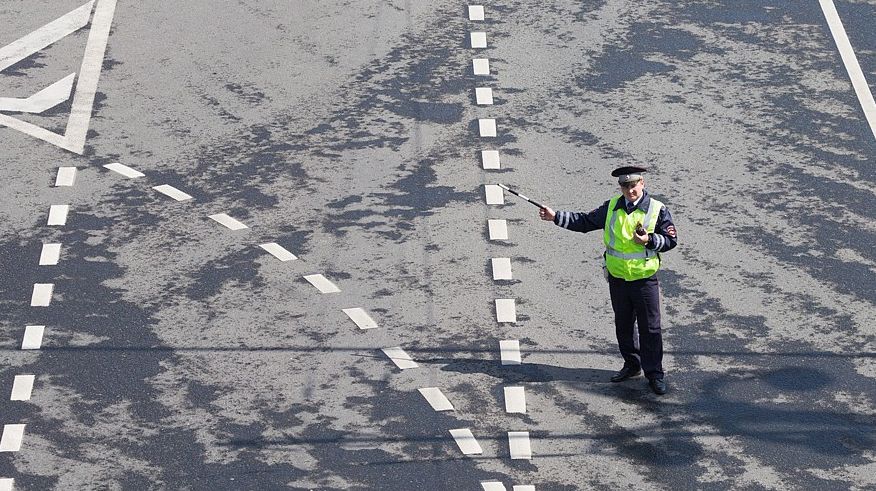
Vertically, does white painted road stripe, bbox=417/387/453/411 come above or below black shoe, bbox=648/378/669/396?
above

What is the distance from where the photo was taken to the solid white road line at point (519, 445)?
9.90 m

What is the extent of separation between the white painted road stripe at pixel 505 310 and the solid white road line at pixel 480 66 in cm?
437

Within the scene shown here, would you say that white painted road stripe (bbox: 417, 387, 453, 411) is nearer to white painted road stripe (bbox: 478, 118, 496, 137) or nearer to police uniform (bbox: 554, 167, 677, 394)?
police uniform (bbox: 554, 167, 677, 394)

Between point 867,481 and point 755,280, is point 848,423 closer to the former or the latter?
point 867,481

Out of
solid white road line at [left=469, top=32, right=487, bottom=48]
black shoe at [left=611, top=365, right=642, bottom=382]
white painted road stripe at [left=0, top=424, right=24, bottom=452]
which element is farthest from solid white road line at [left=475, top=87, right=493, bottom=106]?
white painted road stripe at [left=0, top=424, right=24, bottom=452]

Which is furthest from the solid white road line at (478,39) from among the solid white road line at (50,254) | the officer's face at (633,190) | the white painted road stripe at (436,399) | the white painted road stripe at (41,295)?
→ the white painted road stripe at (436,399)

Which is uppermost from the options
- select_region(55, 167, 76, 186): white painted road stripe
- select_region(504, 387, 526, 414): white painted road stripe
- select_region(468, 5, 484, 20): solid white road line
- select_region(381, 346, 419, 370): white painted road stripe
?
select_region(468, 5, 484, 20): solid white road line

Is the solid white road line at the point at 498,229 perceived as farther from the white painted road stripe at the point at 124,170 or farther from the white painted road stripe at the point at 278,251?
the white painted road stripe at the point at 124,170

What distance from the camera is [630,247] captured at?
34.0ft

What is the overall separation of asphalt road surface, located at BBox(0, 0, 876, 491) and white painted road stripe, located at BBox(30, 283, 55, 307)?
0.14 ft

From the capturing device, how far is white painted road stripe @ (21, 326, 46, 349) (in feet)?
37.0

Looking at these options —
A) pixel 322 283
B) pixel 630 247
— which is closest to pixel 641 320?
pixel 630 247

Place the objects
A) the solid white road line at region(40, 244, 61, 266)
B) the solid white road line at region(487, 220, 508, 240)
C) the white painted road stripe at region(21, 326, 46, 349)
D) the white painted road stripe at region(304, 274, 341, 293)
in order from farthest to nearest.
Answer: the solid white road line at region(487, 220, 508, 240) < the solid white road line at region(40, 244, 61, 266) < the white painted road stripe at region(304, 274, 341, 293) < the white painted road stripe at region(21, 326, 46, 349)

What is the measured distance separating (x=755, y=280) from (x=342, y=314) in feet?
11.5
